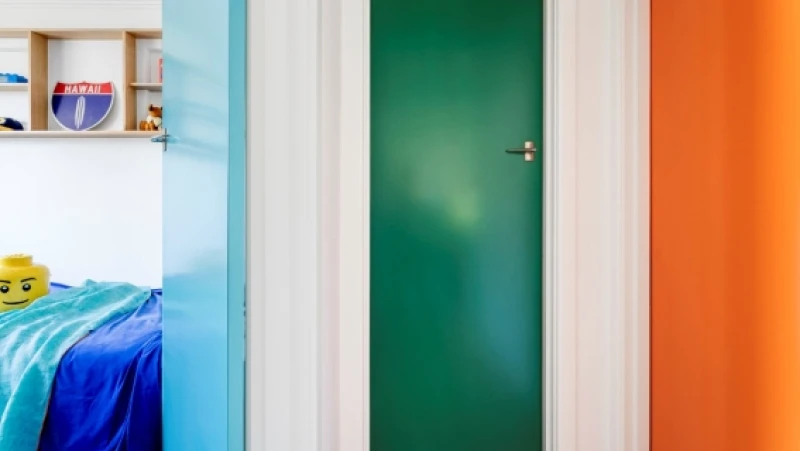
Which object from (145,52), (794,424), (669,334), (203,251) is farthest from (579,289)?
(145,52)

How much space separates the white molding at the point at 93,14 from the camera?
2969 mm

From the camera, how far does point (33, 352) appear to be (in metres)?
1.67

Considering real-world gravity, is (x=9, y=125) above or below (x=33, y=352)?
above

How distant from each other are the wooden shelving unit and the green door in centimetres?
206

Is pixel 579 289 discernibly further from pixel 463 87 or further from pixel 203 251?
pixel 203 251

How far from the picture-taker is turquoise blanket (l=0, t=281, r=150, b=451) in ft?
5.08

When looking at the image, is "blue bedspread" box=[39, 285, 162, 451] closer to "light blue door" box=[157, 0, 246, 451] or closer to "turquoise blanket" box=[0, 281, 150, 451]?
"turquoise blanket" box=[0, 281, 150, 451]

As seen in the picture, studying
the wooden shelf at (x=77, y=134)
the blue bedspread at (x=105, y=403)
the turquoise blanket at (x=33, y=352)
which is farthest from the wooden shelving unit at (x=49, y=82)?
the blue bedspread at (x=105, y=403)

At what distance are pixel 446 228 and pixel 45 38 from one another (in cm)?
303

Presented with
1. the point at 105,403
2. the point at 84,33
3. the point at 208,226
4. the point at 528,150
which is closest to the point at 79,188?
the point at 84,33

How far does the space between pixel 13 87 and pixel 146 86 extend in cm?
82

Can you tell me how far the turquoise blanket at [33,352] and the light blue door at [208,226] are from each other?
49cm

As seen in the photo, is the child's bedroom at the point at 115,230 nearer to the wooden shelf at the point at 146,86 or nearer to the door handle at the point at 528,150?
the wooden shelf at the point at 146,86

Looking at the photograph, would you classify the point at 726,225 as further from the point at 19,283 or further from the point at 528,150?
the point at 19,283
